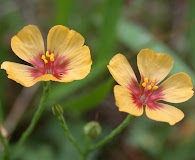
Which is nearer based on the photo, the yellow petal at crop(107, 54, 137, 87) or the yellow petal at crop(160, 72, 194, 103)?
the yellow petal at crop(107, 54, 137, 87)

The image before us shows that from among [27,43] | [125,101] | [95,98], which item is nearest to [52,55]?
[27,43]

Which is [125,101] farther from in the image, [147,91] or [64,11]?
[64,11]

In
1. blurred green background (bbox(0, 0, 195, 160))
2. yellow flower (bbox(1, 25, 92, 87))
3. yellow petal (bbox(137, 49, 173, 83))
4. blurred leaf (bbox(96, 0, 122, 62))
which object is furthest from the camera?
blurred leaf (bbox(96, 0, 122, 62))

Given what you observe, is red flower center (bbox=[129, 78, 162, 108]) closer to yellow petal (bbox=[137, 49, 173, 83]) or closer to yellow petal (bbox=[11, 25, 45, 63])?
yellow petal (bbox=[137, 49, 173, 83])

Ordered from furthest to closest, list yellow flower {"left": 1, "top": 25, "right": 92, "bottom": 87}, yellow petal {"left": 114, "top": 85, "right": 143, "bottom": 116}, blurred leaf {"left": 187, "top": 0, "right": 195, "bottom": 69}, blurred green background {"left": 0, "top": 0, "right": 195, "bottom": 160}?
blurred leaf {"left": 187, "top": 0, "right": 195, "bottom": 69}
blurred green background {"left": 0, "top": 0, "right": 195, "bottom": 160}
yellow flower {"left": 1, "top": 25, "right": 92, "bottom": 87}
yellow petal {"left": 114, "top": 85, "right": 143, "bottom": 116}

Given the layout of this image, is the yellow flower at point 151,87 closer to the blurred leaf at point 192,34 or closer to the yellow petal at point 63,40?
the yellow petal at point 63,40

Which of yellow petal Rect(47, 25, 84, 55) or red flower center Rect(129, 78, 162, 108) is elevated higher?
yellow petal Rect(47, 25, 84, 55)

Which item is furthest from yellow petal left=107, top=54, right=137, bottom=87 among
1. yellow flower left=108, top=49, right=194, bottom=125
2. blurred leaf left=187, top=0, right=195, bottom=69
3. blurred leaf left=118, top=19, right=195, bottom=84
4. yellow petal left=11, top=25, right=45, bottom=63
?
blurred leaf left=187, top=0, right=195, bottom=69

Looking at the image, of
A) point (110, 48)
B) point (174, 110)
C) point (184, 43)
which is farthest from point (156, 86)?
point (184, 43)
